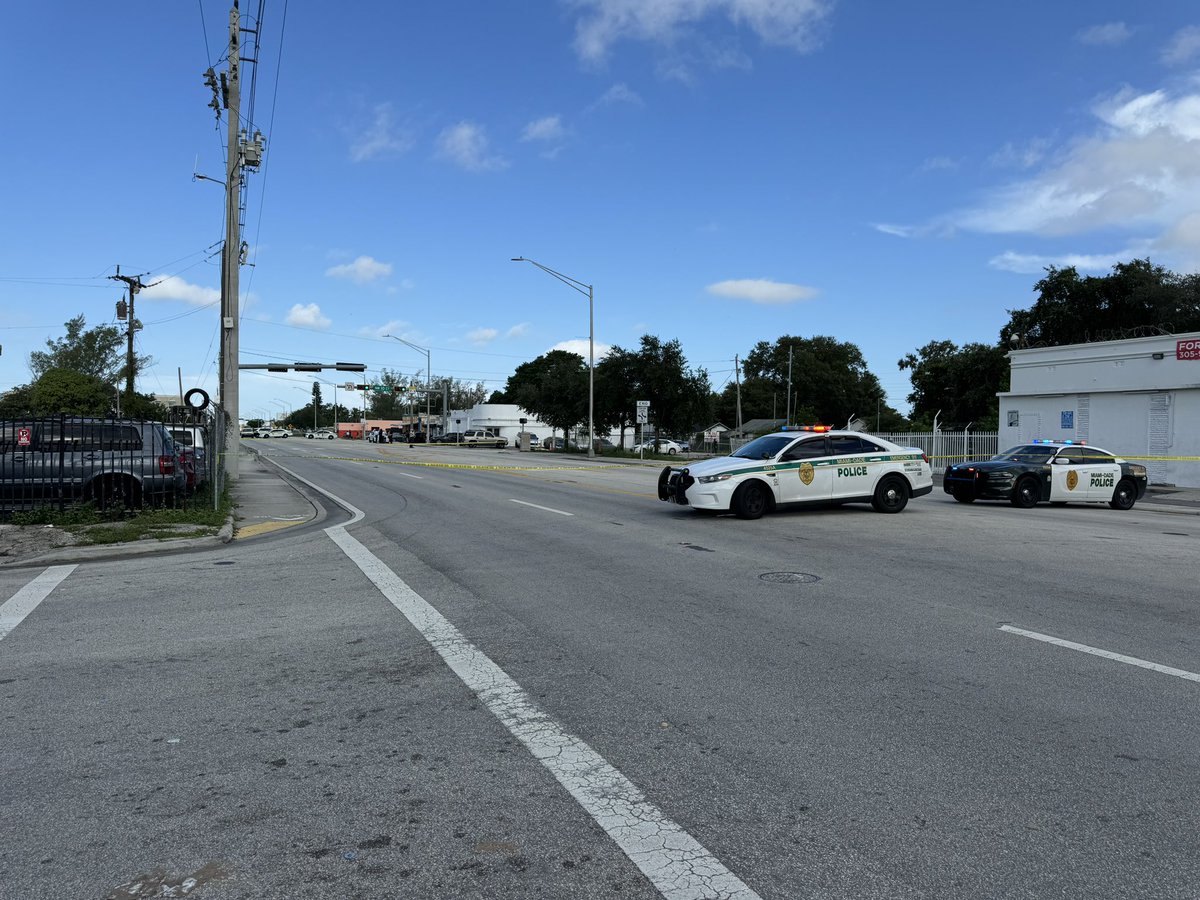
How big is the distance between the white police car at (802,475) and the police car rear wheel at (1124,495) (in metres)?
5.70

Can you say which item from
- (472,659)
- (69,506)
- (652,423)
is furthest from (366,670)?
(652,423)

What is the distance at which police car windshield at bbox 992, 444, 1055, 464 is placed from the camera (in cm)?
1927

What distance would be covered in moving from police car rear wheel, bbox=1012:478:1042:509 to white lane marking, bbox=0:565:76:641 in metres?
17.1

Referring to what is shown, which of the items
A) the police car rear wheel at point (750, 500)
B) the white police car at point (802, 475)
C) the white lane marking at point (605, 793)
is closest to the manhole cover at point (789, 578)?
the white lane marking at point (605, 793)

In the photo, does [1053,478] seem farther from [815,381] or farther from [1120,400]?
[815,381]

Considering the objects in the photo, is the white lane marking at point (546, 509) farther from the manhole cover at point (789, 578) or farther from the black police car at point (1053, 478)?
the black police car at point (1053, 478)

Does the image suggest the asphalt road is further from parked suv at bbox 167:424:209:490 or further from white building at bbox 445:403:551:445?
white building at bbox 445:403:551:445

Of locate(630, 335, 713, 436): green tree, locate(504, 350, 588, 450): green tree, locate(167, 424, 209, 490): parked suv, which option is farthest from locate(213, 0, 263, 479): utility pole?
locate(504, 350, 588, 450): green tree

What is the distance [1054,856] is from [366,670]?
4111mm

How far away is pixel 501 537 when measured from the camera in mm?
12961

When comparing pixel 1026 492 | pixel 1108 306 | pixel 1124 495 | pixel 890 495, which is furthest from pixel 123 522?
pixel 1108 306

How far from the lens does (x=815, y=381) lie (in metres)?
125

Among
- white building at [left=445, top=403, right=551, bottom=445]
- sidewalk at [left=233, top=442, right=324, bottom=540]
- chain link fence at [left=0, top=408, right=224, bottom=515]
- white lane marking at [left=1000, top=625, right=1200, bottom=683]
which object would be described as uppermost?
white building at [left=445, top=403, right=551, bottom=445]

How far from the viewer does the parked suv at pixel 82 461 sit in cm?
1369
